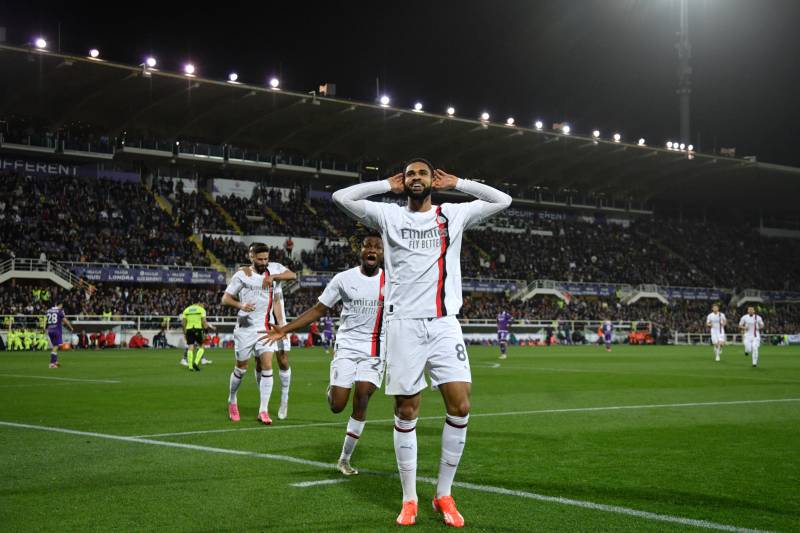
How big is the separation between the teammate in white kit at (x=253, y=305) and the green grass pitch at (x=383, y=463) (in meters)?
0.81

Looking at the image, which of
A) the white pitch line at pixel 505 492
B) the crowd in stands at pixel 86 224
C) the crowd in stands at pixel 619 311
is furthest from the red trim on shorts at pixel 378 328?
the crowd in stands at pixel 619 311

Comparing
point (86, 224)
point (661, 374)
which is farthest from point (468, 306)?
point (661, 374)

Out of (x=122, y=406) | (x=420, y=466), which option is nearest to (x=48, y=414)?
(x=122, y=406)

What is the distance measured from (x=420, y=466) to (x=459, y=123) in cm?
5006

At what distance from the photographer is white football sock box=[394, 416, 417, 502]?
6.07 m

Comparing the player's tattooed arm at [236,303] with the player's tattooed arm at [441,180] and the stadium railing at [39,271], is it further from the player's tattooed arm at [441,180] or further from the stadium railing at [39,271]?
the stadium railing at [39,271]

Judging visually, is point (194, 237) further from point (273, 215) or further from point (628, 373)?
point (628, 373)

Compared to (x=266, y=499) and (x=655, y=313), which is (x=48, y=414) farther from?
(x=655, y=313)

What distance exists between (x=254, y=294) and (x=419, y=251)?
21.8 ft

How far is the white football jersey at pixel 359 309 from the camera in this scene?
908 cm

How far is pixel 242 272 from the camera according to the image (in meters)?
12.6

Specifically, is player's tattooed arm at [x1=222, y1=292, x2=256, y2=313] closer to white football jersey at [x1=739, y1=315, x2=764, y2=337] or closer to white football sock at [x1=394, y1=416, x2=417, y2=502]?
white football sock at [x1=394, y1=416, x2=417, y2=502]

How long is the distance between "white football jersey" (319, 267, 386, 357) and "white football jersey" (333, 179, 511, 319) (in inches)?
105

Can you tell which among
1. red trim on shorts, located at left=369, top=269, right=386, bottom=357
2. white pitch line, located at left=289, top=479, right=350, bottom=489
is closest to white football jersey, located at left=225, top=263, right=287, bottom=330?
red trim on shorts, located at left=369, top=269, right=386, bottom=357
